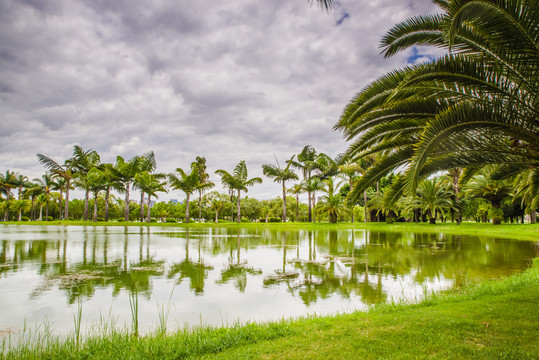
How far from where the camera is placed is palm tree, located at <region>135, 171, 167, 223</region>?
147 ft

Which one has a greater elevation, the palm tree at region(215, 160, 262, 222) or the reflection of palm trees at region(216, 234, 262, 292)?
the palm tree at region(215, 160, 262, 222)

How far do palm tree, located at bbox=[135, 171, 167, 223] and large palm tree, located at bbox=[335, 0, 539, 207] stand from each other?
137 feet

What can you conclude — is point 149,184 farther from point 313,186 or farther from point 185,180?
point 313,186

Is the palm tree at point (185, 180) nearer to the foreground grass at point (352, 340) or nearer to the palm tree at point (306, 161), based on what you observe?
the palm tree at point (306, 161)

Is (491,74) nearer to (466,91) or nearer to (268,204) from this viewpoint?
(466,91)

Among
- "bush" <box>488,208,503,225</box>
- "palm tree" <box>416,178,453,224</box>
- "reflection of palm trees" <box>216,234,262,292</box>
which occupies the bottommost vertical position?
"reflection of palm trees" <box>216,234,262,292</box>

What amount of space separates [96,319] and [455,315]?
6.02 m

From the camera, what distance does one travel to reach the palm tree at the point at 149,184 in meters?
44.8

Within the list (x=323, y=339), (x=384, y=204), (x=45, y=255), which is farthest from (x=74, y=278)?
(x=384, y=204)

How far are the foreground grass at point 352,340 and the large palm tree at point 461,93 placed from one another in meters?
2.32

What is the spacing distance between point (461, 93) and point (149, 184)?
45.8 metres

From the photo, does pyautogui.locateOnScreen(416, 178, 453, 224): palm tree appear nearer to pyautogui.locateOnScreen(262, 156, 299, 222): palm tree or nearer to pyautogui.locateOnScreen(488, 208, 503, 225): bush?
pyautogui.locateOnScreen(488, 208, 503, 225): bush

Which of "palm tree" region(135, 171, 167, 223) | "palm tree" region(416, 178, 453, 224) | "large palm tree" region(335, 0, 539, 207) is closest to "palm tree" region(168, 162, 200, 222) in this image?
"palm tree" region(135, 171, 167, 223)

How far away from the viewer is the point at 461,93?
655 cm
